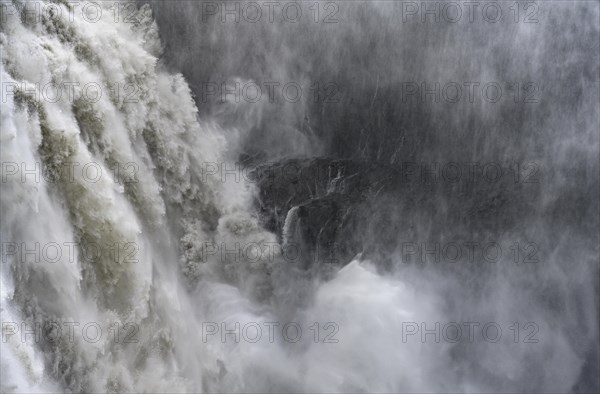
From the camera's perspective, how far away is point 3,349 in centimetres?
501

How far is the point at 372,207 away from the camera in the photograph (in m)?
9.34

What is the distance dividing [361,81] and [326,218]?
1809 millimetres

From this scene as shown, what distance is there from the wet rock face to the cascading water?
5cm

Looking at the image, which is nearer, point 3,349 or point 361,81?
point 3,349

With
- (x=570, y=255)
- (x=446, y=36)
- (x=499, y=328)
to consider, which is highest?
(x=446, y=36)

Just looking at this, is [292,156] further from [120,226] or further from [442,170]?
[120,226]

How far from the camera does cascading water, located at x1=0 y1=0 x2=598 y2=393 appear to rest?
5.83 m

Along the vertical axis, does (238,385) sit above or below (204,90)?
below

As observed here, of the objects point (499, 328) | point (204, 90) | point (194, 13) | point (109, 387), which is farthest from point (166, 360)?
point (499, 328)

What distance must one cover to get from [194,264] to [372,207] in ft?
8.18

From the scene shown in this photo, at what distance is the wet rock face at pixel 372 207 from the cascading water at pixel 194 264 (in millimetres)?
48

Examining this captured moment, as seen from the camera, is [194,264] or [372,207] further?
[372,207]

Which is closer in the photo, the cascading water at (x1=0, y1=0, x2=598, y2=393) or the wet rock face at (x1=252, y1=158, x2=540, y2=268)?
the cascading water at (x1=0, y1=0, x2=598, y2=393)

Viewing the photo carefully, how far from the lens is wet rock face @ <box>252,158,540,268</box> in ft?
29.6
